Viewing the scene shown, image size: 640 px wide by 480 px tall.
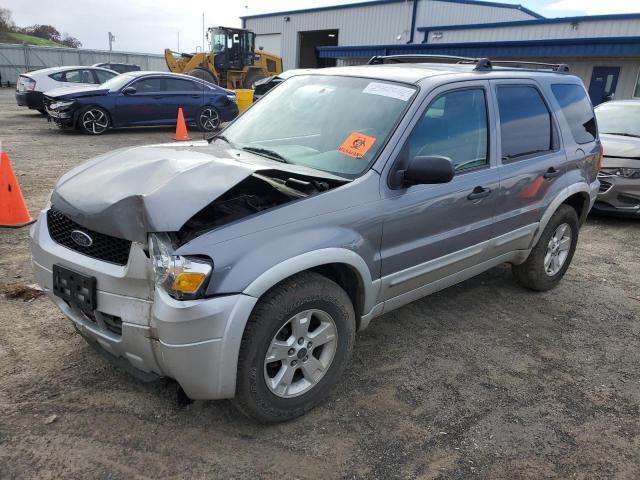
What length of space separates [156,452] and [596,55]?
61.9ft

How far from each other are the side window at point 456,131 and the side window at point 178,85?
1143cm

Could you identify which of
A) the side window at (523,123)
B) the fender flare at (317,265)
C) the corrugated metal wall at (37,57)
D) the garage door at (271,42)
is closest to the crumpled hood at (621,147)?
the side window at (523,123)

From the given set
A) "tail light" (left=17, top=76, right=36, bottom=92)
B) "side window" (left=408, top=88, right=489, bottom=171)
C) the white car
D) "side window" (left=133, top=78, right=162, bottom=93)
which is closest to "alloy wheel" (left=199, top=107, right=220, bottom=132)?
"side window" (left=133, top=78, right=162, bottom=93)

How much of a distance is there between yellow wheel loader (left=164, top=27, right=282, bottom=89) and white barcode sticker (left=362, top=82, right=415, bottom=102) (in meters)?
18.9

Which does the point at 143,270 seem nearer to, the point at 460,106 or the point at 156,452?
the point at 156,452

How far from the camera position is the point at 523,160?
12.9 feet

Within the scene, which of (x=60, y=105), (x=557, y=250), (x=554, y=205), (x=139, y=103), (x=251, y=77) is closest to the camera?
(x=554, y=205)

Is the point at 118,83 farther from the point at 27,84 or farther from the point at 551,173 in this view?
the point at 551,173

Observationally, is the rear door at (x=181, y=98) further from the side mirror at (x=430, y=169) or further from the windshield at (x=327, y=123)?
the side mirror at (x=430, y=169)

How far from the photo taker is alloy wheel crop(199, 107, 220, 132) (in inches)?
556

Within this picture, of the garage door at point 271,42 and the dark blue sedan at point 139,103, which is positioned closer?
the dark blue sedan at point 139,103

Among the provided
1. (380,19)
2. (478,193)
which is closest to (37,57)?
(380,19)

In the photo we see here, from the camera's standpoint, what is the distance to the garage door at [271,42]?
116 feet

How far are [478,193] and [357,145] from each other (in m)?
1.01
